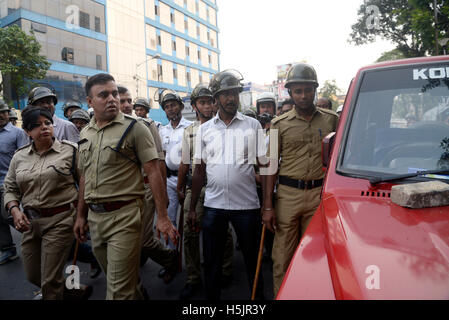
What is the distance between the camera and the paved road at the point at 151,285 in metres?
3.49

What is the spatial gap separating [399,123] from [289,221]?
1288mm

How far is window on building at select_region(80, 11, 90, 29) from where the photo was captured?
97.6ft

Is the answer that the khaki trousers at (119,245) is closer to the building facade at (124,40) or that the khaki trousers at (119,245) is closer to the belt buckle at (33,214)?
the belt buckle at (33,214)

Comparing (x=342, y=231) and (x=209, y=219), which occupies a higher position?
(x=342, y=231)

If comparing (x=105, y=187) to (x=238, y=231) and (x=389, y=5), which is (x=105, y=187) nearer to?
(x=238, y=231)

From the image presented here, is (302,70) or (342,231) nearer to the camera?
(342,231)

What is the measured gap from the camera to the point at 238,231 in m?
2.94

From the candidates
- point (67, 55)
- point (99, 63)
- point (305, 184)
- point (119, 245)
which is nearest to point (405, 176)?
point (305, 184)

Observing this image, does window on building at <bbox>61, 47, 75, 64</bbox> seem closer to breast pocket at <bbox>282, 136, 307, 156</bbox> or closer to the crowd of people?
Result: the crowd of people

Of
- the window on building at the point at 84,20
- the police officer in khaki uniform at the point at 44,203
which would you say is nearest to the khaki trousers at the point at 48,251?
the police officer in khaki uniform at the point at 44,203

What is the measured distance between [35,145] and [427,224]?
320cm
